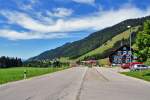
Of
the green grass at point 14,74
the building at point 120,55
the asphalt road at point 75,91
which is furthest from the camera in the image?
the building at point 120,55

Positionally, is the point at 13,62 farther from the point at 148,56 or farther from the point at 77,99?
the point at 77,99

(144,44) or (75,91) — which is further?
(144,44)

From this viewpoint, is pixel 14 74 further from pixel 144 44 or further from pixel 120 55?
pixel 120 55

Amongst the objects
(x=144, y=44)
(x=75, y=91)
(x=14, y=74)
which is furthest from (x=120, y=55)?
(x=75, y=91)

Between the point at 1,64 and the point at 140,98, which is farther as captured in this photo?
the point at 1,64

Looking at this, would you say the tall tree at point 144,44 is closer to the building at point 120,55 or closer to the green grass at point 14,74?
the green grass at point 14,74

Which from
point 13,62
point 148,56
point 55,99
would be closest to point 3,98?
point 55,99

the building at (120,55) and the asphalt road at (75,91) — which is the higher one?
the building at (120,55)

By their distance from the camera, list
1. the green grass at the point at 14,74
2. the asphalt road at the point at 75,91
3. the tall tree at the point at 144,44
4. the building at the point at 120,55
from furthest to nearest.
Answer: the building at the point at 120,55 < the tall tree at the point at 144,44 < the green grass at the point at 14,74 < the asphalt road at the point at 75,91

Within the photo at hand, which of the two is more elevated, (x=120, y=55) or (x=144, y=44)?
(x=120, y=55)

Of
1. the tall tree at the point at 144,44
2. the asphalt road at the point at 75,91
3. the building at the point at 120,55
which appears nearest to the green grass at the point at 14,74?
the asphalt road at the point at 75,91

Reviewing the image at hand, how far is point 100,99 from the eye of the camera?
60.1ft

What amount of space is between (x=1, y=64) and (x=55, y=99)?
17033 cm

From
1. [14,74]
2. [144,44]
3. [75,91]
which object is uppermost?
[144,44]
